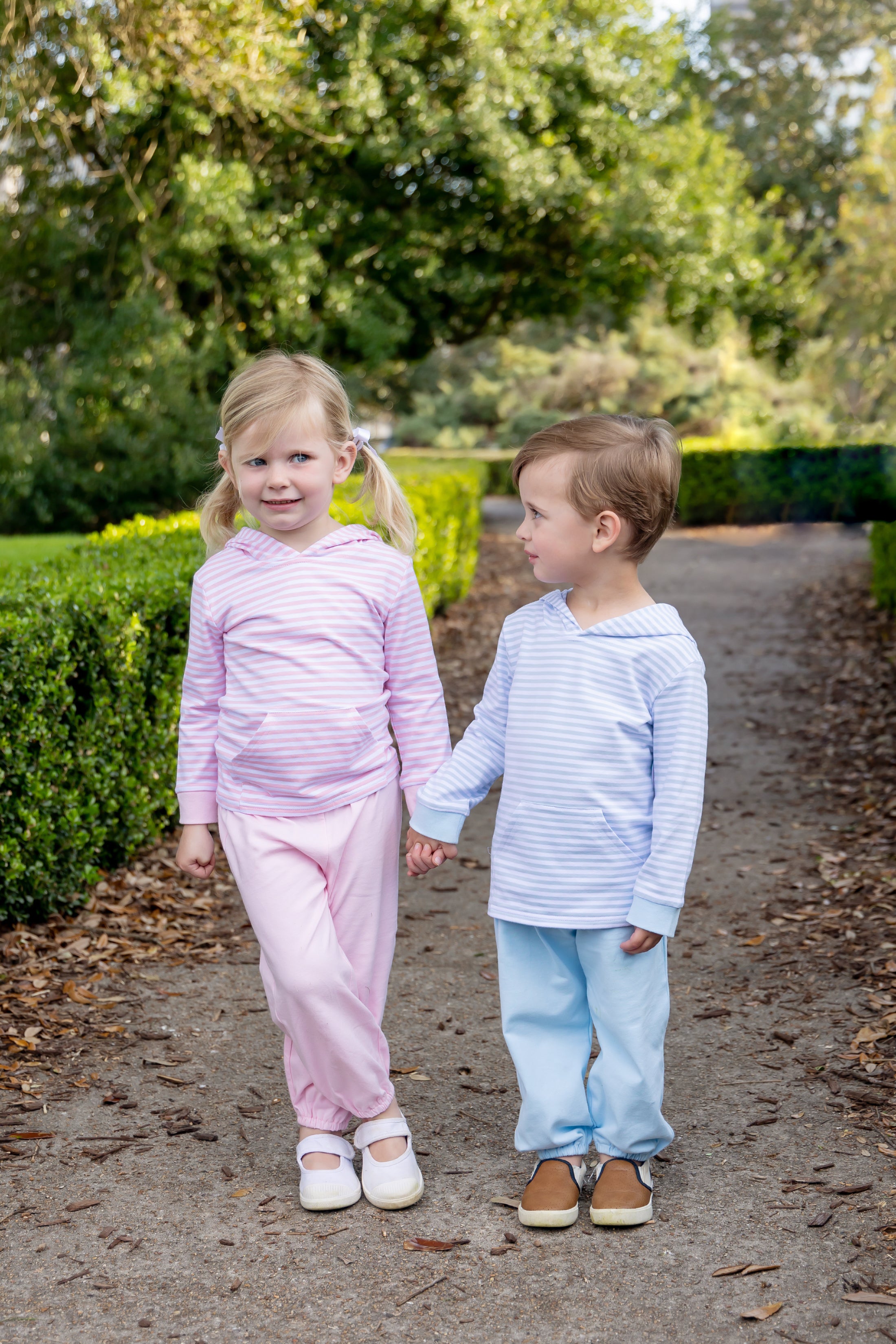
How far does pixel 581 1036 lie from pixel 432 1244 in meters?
0.53

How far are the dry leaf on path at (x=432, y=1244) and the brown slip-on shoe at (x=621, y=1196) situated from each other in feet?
0.93

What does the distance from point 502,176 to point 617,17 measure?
2.87 metres

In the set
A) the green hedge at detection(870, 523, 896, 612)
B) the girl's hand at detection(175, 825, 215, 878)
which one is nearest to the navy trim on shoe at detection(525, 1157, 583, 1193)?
the girl's hand at detection(175, 825, 215, 878)

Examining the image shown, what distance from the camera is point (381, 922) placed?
2.76 m

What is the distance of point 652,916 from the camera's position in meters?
2.45

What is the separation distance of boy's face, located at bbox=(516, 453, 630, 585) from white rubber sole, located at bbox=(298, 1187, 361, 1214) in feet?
4.68

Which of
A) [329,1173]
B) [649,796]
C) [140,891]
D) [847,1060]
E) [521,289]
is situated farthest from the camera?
[521,289]

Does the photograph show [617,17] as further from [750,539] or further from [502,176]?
[750,539]

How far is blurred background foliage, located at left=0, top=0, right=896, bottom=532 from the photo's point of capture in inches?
438

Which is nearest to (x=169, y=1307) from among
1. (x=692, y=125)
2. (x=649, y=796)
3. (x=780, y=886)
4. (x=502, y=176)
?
(x=649, y=796)

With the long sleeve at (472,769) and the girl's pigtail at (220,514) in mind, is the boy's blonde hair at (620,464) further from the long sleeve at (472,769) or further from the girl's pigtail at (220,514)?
the girl's pigtail at (220,514)

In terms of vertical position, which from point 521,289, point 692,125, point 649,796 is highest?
point 692,125

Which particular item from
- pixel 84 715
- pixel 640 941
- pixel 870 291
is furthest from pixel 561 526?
pixel 870 291

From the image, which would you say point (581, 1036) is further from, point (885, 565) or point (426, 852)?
point (885, 565)
